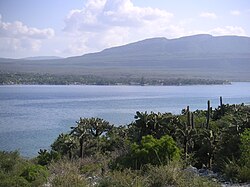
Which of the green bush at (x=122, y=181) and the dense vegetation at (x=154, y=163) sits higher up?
the green bush at (x=122, y=181)

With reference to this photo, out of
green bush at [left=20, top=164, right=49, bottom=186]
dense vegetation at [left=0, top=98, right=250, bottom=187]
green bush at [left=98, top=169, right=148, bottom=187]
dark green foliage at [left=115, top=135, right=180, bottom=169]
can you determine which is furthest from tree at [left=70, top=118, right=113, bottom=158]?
green bush at [left=98, top=169, right=148, bottom=187]

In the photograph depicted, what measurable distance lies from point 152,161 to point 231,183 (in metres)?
3.69

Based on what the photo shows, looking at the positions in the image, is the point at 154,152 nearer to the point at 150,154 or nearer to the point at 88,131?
the point at 150,154

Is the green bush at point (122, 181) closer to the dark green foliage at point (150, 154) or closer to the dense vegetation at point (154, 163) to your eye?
the dense vegetation at point (154, 163)

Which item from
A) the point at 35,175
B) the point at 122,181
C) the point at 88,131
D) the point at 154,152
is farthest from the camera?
the point at 88,131

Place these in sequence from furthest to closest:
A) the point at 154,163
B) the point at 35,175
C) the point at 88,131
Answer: the point at 88,131 < the point at 154,163 < the point at 35,175

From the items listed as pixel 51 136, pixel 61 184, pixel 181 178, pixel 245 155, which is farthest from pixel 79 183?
pixel 51 136

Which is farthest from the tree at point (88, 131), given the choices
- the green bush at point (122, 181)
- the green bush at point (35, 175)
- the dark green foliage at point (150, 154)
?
the green bush at point (122, 181)

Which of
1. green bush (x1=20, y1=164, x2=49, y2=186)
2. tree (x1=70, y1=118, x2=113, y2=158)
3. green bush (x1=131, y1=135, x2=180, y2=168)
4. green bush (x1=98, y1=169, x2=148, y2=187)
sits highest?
green bush (x1=98, y1=169, x2=148, y2=187)

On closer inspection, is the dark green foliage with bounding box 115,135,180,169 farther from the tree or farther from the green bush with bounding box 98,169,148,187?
the tree

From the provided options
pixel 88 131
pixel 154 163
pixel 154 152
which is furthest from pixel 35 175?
pixel 88 131

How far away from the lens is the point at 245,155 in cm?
1116

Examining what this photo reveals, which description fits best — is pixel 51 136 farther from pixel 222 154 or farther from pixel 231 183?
pixel 231 183

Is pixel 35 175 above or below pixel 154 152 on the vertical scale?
below
